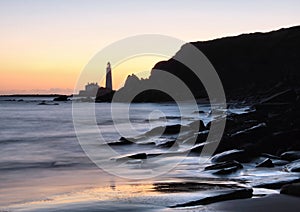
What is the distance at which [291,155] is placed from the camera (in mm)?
11062

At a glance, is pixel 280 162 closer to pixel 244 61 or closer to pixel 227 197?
pixel 227 197

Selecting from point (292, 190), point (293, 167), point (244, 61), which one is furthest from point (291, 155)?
point (244, 61)

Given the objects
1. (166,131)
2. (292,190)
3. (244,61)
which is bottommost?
(166,131)

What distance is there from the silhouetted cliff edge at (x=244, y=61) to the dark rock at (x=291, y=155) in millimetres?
68593

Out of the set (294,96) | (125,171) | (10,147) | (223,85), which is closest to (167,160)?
(125,171)

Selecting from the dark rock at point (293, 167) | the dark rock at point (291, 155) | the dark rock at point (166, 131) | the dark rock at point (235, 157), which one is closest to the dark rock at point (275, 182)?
the dark rock at point (293, 167)

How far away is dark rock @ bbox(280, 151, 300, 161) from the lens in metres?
10.9

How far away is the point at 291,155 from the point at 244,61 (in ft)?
288

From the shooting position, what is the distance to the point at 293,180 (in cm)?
818

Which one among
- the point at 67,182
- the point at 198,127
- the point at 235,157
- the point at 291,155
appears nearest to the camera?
the point at 67,182

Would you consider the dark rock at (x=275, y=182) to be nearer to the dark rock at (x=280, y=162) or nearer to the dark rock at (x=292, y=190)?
the dark rock at (x=292, y=190)

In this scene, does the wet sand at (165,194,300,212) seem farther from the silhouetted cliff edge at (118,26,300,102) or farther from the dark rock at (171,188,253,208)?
the silhouetted cliff edge at (118,26,300,102)

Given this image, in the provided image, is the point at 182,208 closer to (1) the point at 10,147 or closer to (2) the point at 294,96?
(1) the point at 10,147

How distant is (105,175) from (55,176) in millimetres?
1222
